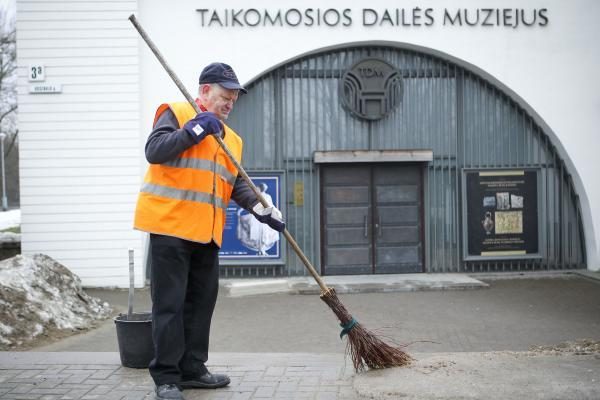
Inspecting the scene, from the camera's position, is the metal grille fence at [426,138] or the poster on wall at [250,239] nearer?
the poster on wall at [250,239]

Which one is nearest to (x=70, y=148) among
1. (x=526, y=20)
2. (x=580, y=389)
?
(x=526, y=20)

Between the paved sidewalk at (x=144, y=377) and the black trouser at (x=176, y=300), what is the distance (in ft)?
0.73

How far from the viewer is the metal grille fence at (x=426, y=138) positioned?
12906 millimetres

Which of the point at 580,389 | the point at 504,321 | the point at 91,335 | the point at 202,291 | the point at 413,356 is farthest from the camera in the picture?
the point at 504,321

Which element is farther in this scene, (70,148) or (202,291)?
(70,148)

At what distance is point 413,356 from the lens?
538 centimetres

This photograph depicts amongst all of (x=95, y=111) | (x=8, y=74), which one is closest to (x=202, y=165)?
(x=95, y=111)

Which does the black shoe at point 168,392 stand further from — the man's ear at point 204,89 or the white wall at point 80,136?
the white wall at point 80,136

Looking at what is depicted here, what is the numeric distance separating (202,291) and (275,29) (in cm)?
849

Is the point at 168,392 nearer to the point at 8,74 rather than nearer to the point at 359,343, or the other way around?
the point at 359,343

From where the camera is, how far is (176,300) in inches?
176

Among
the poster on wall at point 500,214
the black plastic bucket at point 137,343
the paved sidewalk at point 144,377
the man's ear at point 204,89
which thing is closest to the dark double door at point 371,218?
the poster on wall at point 500,214

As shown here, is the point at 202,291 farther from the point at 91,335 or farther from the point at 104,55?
the point at 104,55

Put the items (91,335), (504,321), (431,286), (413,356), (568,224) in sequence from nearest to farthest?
(413,356)
(91,335)
(504,321)
(431,286)
(568,224)
